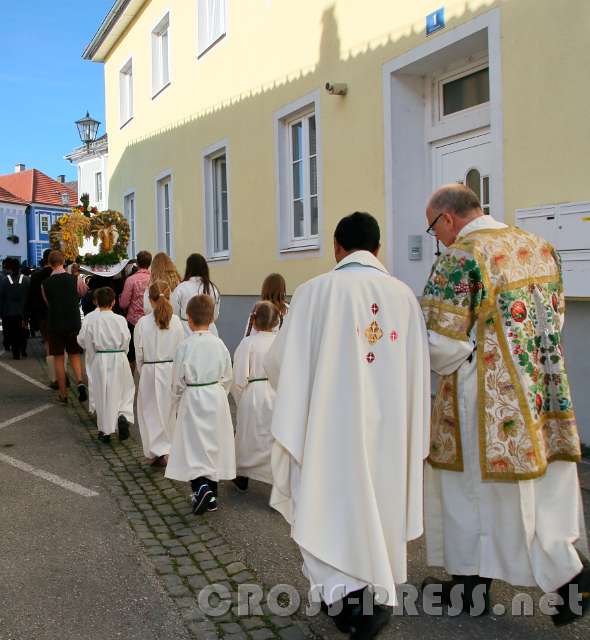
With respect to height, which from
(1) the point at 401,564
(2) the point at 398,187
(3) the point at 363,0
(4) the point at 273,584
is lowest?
(4) the point at 273,584

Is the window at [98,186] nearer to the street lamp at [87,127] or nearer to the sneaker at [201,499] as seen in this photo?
the street lamp at [87,127]

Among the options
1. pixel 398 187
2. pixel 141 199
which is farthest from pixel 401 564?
pixel 141 199

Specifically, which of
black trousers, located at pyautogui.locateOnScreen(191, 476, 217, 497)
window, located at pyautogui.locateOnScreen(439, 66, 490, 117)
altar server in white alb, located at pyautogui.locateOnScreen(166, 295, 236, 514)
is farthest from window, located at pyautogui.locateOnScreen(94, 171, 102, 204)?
black trousers, located at pyautogui.locateOnScreen(191, 476, 217, 497)

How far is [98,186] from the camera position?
118 ft

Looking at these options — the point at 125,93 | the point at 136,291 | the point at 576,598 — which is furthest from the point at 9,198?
the point at 576,598

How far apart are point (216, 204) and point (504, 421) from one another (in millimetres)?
10726

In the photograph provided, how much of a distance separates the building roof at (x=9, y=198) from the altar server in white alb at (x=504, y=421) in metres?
66.1

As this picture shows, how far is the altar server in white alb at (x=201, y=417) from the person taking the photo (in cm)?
521

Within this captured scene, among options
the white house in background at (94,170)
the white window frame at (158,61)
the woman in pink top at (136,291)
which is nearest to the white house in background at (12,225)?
the white house in background at (94,170)

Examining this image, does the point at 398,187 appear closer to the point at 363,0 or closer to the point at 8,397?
the point at 363,0

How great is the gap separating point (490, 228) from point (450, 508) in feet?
4.17

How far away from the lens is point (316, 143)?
31.3 ft

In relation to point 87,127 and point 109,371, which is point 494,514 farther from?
point 87,127

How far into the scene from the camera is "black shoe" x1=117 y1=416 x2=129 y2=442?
755cm
